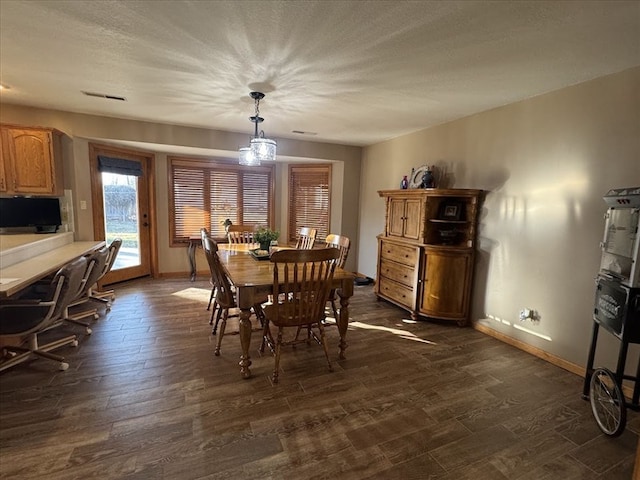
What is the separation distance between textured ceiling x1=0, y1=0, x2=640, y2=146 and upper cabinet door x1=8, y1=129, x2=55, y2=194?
1.43 ft

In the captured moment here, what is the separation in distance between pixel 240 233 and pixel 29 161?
259 cm

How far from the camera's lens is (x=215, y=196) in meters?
5.74

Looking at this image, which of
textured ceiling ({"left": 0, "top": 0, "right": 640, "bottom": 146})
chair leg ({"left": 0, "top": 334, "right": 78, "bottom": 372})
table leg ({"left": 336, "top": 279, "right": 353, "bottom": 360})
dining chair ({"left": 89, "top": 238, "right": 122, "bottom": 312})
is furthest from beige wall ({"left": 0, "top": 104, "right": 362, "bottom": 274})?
table leg ({"left": 336, "top": 279, "right": 353, "bottom": 360})

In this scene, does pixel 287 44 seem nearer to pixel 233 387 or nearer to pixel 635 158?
pixel 233 387

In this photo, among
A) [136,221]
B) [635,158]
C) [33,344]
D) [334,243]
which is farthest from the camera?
[136,221]

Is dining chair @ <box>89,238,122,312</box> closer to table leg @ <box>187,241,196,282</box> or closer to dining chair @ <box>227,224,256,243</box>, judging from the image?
table leg @ <box>187,241,196,282</box>

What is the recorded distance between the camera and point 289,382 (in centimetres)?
244

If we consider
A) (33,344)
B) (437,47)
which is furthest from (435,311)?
(33,344)

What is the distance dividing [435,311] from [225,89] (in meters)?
3.27

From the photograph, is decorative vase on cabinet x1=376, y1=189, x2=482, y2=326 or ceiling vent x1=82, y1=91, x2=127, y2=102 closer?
ceiling vent x1=82, y1=91, x2=127, y2=102

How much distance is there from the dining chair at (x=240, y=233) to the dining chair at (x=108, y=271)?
1360mm

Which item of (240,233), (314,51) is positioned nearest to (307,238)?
(240,233)

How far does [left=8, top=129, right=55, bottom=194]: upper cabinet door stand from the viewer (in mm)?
3609

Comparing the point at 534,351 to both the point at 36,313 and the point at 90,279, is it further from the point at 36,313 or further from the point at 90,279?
the point at 90,279
